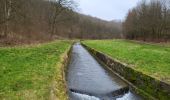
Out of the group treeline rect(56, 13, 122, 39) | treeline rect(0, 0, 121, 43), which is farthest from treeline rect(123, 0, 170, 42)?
treeline rect(56, 13, 122, 39)

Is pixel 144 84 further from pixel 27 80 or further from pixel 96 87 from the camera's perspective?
pixel 27 80

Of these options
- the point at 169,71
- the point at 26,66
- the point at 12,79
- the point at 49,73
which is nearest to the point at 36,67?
the point at 26,66

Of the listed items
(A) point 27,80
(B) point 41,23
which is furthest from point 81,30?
(A) point 27,80

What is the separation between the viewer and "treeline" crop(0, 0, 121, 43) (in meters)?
40.3

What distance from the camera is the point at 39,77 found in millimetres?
15586

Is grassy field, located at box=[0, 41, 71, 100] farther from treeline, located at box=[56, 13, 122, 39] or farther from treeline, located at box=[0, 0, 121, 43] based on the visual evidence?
treeline, located at box=[56, 13, 122, 39]

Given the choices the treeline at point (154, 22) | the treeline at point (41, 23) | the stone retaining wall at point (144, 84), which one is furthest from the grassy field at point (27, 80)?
the treeline at point (154, 22)

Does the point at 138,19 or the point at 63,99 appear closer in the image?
the point at 63,99

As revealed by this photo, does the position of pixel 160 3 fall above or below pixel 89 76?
above

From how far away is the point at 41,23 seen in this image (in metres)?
82.3

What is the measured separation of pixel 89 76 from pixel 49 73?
6.19 meters

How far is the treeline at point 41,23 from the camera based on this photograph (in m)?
40.3

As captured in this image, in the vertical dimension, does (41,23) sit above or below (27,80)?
above

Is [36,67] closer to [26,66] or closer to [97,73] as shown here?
[26,66]
